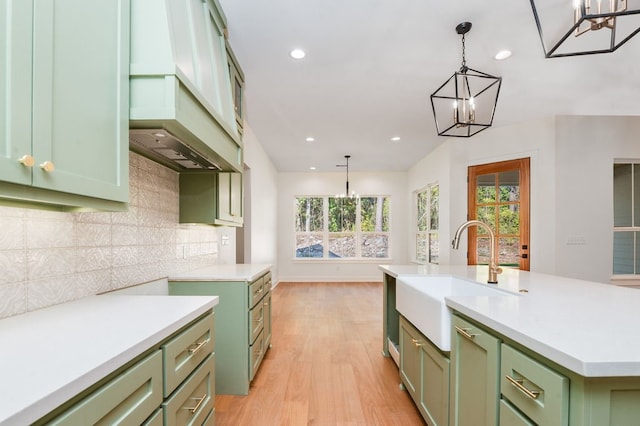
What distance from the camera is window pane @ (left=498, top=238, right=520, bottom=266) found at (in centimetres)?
439

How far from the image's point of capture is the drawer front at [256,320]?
Result: 7.68ft

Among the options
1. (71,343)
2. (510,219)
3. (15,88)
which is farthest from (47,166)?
(510,219)

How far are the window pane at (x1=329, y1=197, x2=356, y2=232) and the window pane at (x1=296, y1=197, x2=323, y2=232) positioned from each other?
0.27 metres

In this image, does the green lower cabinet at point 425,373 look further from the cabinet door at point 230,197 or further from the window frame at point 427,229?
the window frame at point 427,229

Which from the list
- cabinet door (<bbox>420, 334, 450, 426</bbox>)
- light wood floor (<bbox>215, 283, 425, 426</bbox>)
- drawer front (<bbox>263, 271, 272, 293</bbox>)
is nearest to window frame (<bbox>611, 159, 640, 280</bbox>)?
light wood floor (<bbox>215, 283, 425, 426</bbox>)

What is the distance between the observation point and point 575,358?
2.48ft

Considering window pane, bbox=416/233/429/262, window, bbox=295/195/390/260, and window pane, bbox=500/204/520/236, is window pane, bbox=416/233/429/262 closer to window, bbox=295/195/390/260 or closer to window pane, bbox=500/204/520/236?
window, bbox=295/195/390/260

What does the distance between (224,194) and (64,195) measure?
165cm

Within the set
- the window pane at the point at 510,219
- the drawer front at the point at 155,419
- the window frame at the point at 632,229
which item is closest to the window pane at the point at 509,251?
the window pane at the point at 510,219

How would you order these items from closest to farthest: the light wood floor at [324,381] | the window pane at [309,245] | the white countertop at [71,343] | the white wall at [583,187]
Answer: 1. the white countertop at [71,343]
2. the light wood floor at [324,381]
3. the white wall at [583,187]
4. the window pane at [309,245]

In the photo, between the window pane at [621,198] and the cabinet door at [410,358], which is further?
the window pane at [621,198]

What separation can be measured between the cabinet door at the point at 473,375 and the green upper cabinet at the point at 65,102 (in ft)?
4.80

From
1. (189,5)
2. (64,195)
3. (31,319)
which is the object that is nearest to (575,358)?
(64,195)

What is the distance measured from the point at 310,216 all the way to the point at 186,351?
21.1ft
